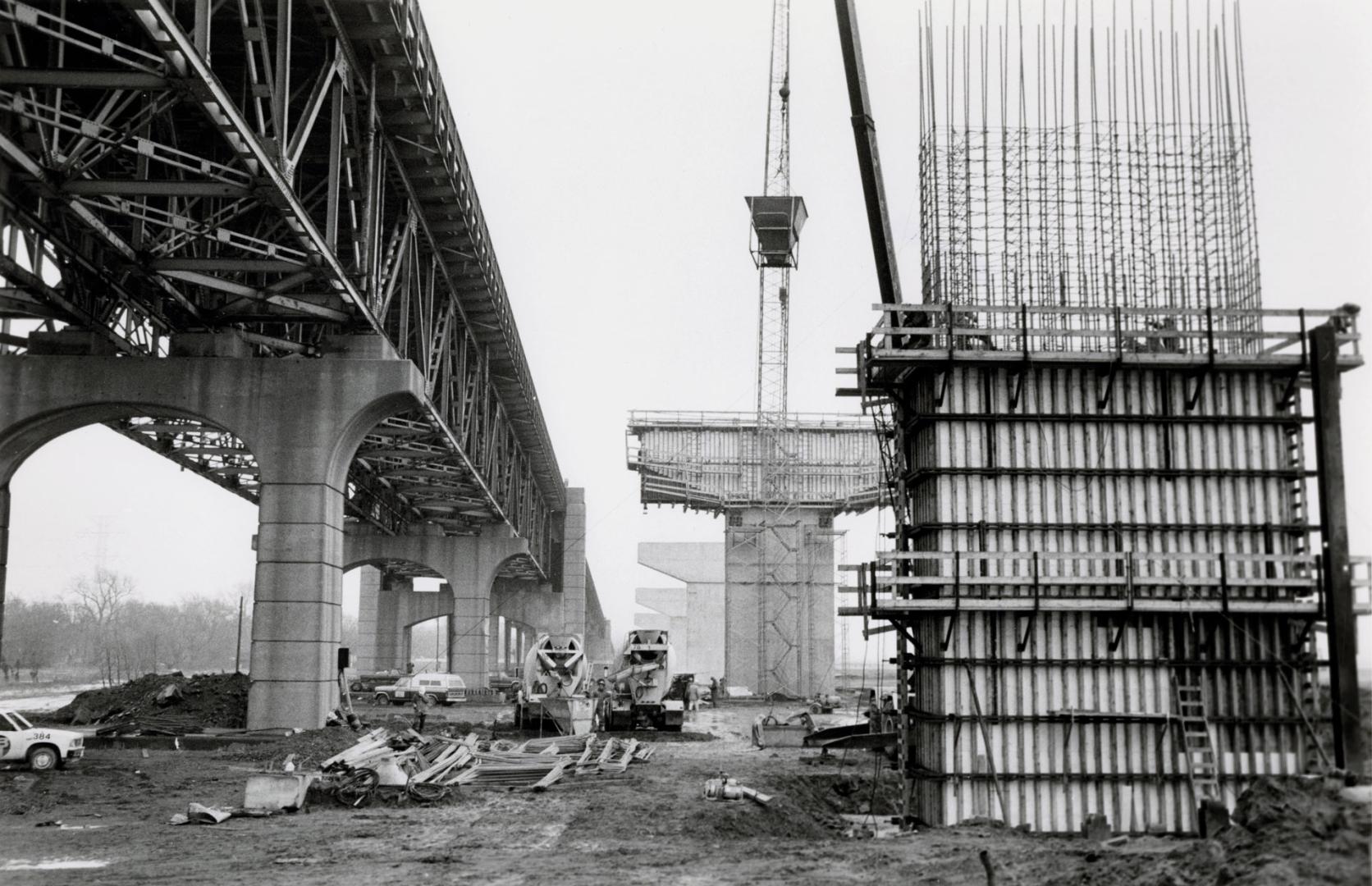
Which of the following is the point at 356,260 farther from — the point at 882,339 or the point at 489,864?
the point at 489,864

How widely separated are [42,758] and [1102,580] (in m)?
20.4

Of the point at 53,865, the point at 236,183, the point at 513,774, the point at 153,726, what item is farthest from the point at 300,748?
the point at 236,183

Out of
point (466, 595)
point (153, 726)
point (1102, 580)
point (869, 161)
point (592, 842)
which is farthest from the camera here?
point (466, 595)

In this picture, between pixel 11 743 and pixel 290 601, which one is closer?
pixel 11 743

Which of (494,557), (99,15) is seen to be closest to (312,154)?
(99,15)

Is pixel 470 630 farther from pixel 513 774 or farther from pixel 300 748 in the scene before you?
pixel 513 774

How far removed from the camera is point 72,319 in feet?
86.1

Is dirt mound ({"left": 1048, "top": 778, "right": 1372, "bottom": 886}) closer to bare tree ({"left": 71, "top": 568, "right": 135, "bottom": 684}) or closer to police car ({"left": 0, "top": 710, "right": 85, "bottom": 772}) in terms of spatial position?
police car ({"left": 0, "top": 710, "right": 85, "bottom": 772})

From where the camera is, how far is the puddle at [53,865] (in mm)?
15609

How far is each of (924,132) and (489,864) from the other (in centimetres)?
1421

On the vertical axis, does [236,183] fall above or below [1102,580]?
above

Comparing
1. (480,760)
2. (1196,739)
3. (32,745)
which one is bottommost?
(480,760)

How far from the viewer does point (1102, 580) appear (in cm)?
1889

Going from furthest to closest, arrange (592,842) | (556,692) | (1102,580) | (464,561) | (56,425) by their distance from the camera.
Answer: (464,561)
(556,692)
(56,425)
(1102,580)
(592,842)
